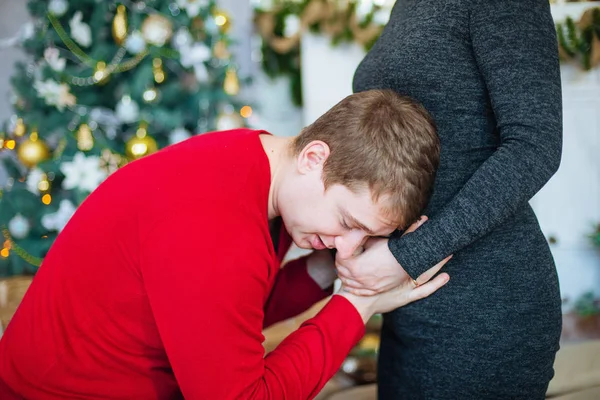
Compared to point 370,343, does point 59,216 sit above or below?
above

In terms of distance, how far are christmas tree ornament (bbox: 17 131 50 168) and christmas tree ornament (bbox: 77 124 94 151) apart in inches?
6.4

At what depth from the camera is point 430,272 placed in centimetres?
110

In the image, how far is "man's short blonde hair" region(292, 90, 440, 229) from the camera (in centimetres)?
98

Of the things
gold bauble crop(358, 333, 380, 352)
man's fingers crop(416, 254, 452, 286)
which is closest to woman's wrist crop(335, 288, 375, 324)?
man's fingers crop(416, 254, 452, 286)

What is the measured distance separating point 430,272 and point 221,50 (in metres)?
2.12

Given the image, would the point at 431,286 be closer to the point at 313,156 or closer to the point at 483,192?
the point at 483,192

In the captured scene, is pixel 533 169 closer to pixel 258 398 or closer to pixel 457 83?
pixel 457 83

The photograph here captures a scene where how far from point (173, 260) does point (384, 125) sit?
40cm

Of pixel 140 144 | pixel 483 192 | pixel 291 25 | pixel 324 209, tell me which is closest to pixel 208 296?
pixel 324 209

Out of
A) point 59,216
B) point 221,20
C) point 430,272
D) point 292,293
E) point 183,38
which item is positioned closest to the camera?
point 430,272

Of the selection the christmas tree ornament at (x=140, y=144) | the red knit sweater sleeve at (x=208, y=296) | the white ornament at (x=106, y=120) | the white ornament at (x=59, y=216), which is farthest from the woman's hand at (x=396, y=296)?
the white ornament at (x=106, y=120)

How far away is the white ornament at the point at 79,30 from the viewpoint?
2.75 meters

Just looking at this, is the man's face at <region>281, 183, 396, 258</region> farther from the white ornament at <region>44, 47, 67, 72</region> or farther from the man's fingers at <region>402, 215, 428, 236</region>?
the white ornament at <region>44, 47, 67, 72</region>

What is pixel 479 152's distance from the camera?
43.3 inches
